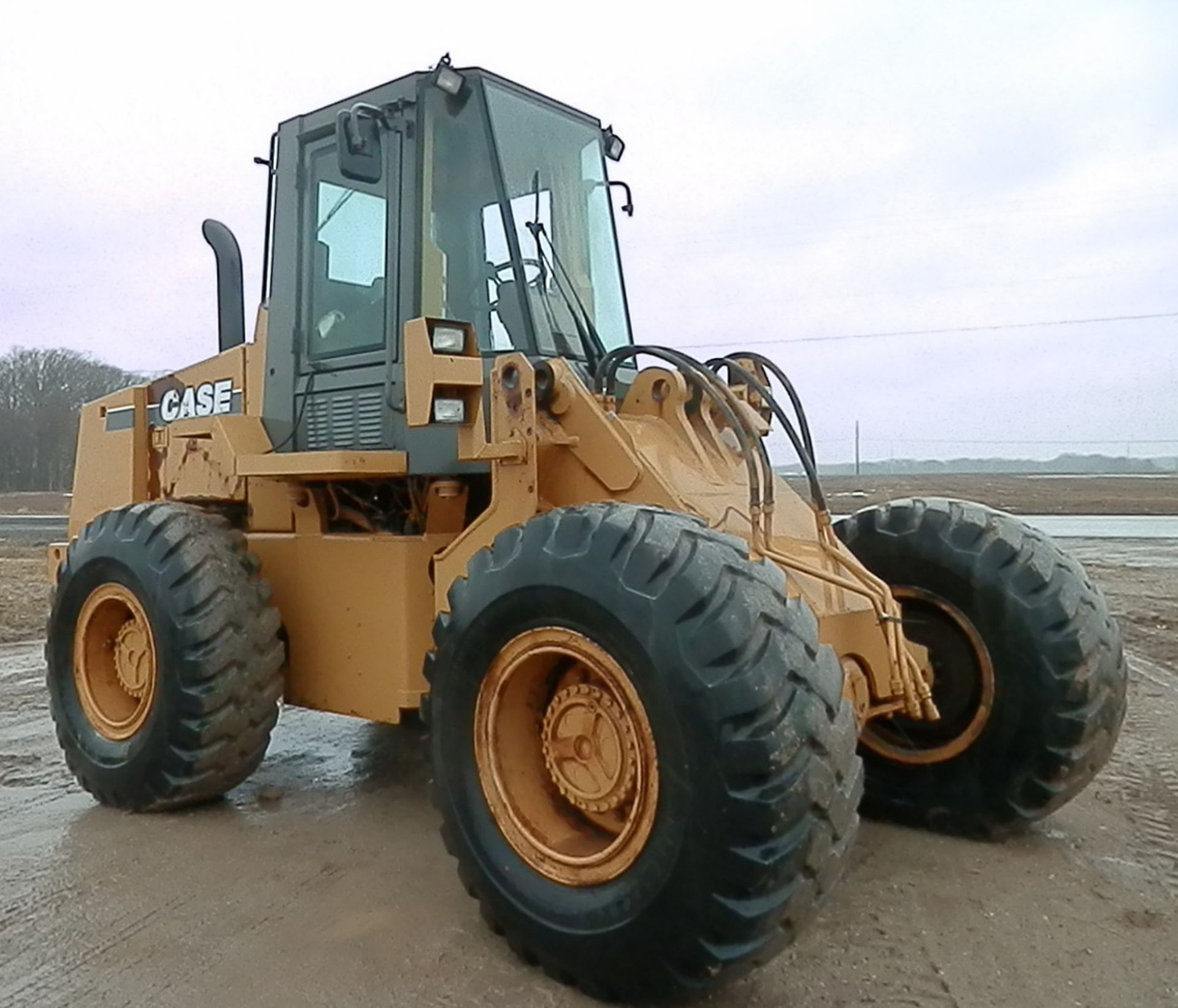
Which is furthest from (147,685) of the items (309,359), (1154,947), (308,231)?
(1154,947)

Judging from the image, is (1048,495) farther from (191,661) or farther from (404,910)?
(404,910)

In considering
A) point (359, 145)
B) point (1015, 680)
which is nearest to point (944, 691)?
point (1015, 680)

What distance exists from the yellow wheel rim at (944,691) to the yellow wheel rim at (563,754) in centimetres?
137

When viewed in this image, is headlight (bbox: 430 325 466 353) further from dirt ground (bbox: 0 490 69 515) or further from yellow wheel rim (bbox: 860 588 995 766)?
dirt ground (bbox: 0 490 69 515)

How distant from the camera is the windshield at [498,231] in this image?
4.51m

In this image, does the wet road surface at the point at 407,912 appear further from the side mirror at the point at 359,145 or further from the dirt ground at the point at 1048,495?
the dirt ground at the point at 1048,495

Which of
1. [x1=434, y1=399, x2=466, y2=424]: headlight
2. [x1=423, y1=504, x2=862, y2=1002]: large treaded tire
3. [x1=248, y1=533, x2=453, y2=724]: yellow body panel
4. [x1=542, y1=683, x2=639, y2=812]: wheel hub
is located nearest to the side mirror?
[x1=434, y1=399, x2=466, y2=424]: headlight

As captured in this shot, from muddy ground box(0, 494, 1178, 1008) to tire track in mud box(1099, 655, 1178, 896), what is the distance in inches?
0.6

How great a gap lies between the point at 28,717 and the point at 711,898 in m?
5.53

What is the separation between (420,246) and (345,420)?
85cm

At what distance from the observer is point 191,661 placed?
4.51m

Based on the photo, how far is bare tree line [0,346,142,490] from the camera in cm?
5438

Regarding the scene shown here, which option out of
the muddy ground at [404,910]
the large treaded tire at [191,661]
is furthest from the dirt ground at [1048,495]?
the large treaded tire at [191,661]

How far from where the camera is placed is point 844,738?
2.87 meters
